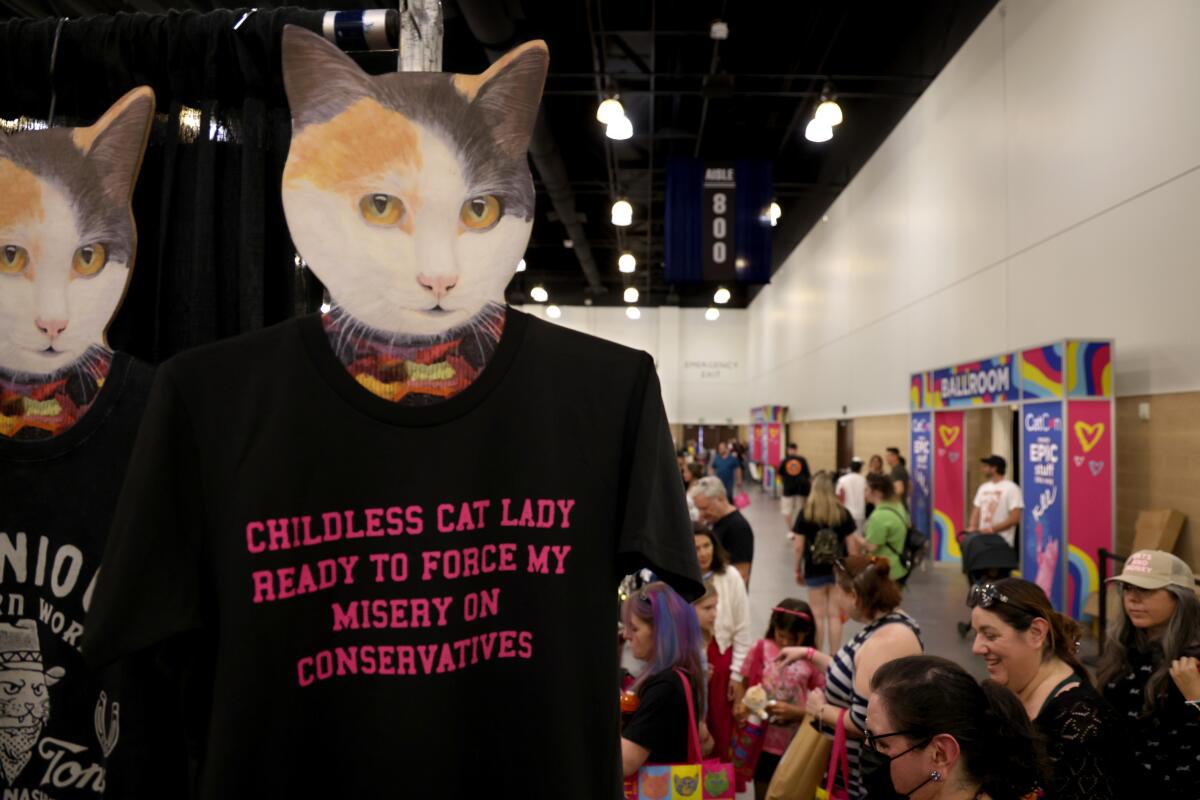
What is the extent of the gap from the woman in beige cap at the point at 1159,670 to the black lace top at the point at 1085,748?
0.86 feet

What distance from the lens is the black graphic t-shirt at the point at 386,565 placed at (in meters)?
0.96

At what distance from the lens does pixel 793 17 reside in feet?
34.3

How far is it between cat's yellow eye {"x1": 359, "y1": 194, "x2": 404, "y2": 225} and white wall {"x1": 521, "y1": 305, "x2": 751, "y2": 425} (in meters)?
27.9

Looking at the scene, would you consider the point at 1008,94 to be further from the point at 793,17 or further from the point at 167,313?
the point at 167,313

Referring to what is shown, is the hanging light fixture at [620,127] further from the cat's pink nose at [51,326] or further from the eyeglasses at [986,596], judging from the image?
the cat's pink nose at [51,326]

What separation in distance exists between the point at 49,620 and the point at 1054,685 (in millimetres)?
2563

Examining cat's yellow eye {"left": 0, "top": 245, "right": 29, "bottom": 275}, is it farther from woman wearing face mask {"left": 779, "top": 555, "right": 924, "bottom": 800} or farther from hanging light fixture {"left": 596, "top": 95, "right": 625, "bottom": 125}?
hanging light fixture {"left": 596, "top": 95, "right": 625, "bottom": 125}

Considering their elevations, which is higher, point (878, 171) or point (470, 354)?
point (878, 171)

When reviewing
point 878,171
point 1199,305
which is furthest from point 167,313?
point 878,171

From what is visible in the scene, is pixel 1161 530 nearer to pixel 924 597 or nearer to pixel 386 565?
pixel 924 597

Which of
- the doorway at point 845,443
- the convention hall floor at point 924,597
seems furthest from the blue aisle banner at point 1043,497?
the doorway at point 845,443

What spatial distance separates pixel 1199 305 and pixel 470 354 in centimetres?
609

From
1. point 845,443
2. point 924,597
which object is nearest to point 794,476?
point 924,597

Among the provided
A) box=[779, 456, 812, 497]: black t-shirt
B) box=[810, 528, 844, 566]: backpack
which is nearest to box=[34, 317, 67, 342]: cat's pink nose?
box=[810, 528, 844, 566]: backpack
